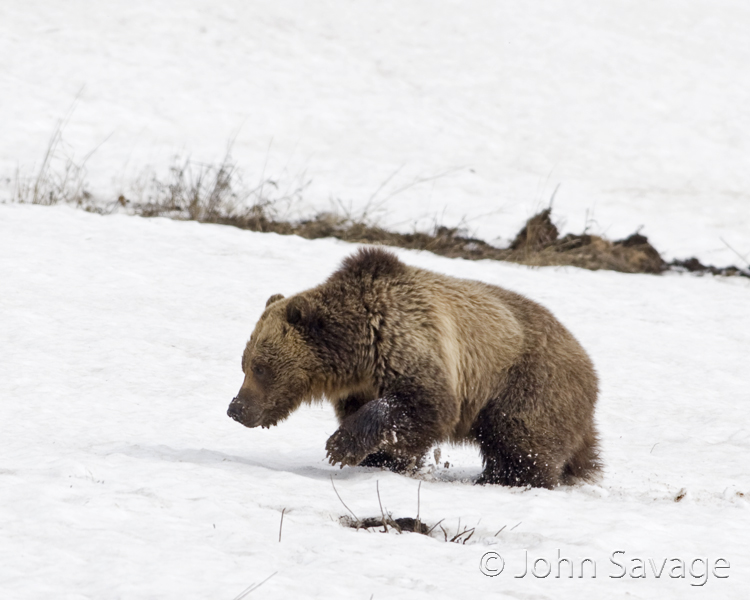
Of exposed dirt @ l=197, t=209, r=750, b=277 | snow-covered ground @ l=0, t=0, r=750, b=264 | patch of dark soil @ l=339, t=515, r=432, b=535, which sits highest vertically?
snow-covered ground @ l=0, t=0, r=750, b=264

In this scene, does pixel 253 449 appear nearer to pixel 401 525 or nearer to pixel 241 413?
pixel 241 413

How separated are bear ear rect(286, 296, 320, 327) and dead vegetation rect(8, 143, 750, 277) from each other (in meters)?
5.95

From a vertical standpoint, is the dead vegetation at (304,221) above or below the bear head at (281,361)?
above

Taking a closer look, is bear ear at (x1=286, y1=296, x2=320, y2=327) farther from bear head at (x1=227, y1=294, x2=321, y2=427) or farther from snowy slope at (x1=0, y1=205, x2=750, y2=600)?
snowy slope at (x1=0, y1=205, x2=750, y2=600)

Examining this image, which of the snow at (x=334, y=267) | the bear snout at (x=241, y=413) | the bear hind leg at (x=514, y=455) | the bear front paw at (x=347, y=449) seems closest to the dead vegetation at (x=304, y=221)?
the snow at (x=334, y=267)

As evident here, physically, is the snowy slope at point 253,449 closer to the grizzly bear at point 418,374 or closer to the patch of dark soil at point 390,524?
the patch of dark soil at point 390,524

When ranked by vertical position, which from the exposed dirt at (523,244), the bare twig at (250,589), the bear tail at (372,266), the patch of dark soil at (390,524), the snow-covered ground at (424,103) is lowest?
the patch of dark soil at (390,524)

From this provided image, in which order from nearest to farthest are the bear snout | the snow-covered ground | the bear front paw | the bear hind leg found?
the bear front paw, the bear snout, the bear hind leg, the snow-covered ground

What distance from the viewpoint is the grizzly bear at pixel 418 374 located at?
438 cm

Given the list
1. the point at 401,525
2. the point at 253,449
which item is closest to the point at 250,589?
the point at 401,525

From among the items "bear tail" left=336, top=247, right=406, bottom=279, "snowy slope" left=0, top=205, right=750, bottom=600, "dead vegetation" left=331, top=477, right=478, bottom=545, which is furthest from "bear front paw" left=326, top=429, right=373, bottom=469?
"bear tail" left=336, top=247, right=406, bottom=279

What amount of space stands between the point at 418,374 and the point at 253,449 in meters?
1.25

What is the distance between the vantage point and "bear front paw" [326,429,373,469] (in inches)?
170

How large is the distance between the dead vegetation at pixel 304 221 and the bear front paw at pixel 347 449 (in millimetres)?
6294
